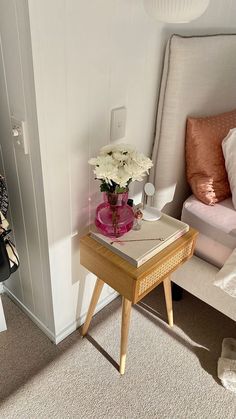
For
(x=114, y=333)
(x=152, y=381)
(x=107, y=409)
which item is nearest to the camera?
(x=107, y=409)

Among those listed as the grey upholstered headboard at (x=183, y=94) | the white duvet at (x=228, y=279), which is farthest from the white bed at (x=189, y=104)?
the white duvet at (x=228, y=279)

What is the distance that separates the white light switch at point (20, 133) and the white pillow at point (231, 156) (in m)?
0.86

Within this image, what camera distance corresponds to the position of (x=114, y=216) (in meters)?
1.28

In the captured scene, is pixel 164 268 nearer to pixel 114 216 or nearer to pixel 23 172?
pixel 114 216

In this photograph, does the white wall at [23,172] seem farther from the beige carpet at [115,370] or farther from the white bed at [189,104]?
the white bed at [189,104]

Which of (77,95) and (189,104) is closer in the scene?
(77,95)

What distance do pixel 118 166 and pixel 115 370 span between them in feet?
2.91

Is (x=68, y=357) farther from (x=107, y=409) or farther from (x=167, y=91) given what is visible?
(x=167, y=91)

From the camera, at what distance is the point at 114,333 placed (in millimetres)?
1607

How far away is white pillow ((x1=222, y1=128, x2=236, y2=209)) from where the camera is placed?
146 cm

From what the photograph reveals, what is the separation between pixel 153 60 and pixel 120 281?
0.84m

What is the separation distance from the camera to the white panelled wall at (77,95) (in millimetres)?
974

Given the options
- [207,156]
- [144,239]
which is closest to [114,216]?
[144,239]

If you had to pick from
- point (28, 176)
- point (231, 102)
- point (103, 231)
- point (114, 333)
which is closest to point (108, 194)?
point (103, 231)
